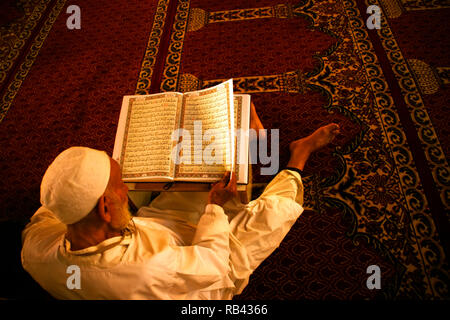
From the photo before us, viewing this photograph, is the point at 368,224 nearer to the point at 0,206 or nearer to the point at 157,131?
the point at 157,131

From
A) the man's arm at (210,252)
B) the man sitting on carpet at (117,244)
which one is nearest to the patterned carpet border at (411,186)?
the man sitting on carpet at (117,244)

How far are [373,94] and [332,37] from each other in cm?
56

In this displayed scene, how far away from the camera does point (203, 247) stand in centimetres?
93

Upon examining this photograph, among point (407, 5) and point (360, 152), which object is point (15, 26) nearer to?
point (360, 152)

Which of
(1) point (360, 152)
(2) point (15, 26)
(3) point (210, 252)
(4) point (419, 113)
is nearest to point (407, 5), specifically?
(4) point (419, 113)

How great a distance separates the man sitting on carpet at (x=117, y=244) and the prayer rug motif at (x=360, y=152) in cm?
40

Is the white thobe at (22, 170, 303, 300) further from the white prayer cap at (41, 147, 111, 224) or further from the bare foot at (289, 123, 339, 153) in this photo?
the bare foot at (289, 123, 339, 153)

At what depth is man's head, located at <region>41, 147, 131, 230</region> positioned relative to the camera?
0.74m

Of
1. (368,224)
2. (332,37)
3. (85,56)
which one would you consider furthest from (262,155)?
(85,56)

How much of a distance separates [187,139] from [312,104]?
101cm

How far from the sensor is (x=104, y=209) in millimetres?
789

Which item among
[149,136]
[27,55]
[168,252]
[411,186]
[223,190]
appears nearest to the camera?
[168,252]

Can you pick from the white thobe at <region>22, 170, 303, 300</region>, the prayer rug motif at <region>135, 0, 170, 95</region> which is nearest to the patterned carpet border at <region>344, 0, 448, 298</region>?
the white thobe at <region>22, 170, 303, 300</region>

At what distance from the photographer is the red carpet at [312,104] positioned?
1.31 m
